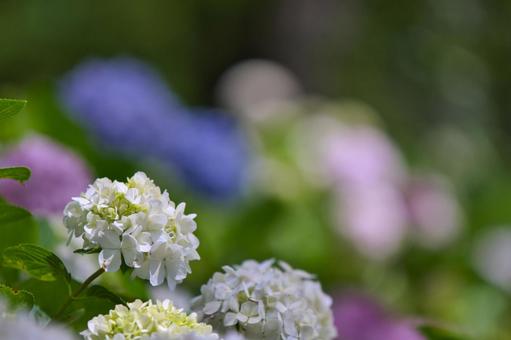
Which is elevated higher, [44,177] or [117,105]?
[117,105]

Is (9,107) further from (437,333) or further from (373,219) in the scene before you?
(373,219)

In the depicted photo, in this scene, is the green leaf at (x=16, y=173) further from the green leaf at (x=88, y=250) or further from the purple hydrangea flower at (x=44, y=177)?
the purple hydrangea flower at (x=44, y=177)

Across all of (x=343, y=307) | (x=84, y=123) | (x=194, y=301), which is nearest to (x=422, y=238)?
(x=84, y=123)

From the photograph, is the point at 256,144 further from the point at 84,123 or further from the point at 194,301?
the point at 194,301

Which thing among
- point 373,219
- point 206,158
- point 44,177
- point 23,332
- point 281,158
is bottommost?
point 23,332

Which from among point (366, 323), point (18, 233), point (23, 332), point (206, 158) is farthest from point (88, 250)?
point (206, 158)

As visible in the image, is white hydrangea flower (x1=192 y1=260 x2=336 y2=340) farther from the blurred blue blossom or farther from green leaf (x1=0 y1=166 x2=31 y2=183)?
the blurred blue blossom

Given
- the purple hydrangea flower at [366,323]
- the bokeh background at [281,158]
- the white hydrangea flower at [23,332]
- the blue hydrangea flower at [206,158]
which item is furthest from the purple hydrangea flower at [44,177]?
the blue hydrangea flower at [206,158]
